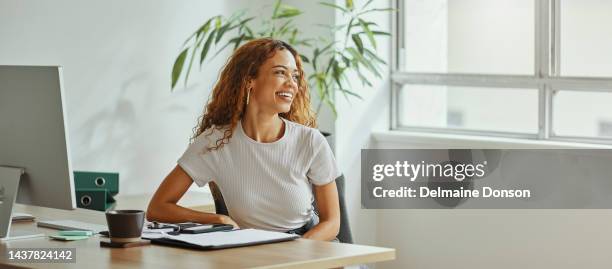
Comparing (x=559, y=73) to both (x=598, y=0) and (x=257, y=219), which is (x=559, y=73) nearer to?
(x=598, y=0)

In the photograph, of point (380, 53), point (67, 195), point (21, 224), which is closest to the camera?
point (67, 195)

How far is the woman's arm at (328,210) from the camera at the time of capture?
3.08 meters

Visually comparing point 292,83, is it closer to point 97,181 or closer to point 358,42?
point 97,181

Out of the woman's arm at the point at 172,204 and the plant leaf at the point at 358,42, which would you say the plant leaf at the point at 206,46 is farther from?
the woman's arm at the point at 172,204

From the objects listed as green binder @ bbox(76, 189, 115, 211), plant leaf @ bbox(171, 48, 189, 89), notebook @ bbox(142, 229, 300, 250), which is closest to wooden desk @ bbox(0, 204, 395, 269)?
notebook @ bbox(142, 229, 300, 250)

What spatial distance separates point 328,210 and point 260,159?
0.87 ft

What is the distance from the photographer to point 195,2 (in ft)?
16.0

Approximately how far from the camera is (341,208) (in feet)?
11.3

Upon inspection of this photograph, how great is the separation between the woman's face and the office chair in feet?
0.97

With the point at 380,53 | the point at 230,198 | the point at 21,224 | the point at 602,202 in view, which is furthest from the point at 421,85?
the point at 21,224

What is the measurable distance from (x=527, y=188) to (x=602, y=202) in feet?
1.30

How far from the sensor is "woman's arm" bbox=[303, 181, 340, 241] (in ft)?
10.1

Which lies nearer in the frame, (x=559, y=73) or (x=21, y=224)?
(x=21, y=224)

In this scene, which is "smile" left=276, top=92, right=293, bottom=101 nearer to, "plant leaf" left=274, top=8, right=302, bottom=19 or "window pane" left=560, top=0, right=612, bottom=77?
"plant leaf" left=274, top=8, right=302, bottom=19
